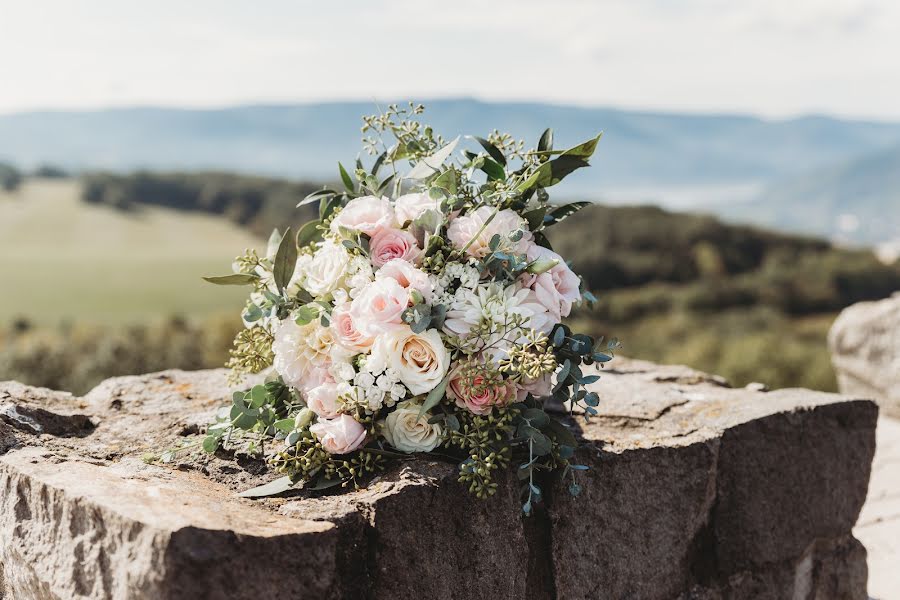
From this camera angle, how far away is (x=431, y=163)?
2.70 metres

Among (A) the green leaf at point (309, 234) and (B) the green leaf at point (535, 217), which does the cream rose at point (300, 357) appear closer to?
(A) the green leaf at point (309, 234)

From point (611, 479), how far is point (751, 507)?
84 cm

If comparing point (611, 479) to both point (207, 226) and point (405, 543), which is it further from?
point (207, 226)

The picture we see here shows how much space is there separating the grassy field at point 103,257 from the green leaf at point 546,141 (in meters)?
30.6

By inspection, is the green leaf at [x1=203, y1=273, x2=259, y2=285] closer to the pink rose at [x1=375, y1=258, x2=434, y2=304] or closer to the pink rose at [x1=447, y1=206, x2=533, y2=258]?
the pink rose at [x1=375, y1=258, x2=434, y2=304]

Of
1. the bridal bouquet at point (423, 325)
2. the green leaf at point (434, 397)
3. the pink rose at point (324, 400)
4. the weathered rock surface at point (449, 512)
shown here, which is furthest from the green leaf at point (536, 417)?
the pink rose at point (324, 400)

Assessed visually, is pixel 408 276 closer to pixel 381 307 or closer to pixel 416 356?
pixel 381 307

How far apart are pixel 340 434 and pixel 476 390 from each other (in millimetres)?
452

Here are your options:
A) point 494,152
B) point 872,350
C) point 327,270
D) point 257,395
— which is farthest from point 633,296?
point 327,270

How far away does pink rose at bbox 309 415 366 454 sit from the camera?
2.40m

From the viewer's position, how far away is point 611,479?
2.79m

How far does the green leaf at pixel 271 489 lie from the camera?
240 centimetres

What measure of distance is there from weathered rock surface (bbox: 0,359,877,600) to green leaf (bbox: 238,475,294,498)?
48mm

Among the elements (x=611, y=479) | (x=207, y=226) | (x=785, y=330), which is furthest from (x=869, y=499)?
(x=207, y=226)
